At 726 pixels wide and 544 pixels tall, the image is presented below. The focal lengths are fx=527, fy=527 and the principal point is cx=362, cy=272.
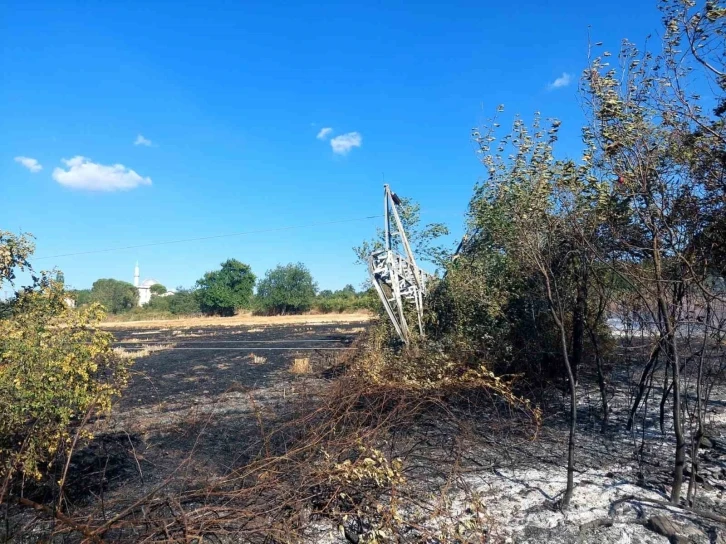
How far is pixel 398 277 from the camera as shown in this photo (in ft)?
39.5

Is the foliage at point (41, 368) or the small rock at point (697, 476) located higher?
the foliage at point (41, 368)

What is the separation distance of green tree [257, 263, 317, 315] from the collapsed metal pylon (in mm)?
51834

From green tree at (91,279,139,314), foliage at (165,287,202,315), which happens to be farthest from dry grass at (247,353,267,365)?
green tree at (91,279,139,314)

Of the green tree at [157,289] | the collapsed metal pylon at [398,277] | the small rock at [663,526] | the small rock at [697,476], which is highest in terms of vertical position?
the green tree at [157,289]

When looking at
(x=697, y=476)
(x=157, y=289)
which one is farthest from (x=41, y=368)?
(x=157, y=289)

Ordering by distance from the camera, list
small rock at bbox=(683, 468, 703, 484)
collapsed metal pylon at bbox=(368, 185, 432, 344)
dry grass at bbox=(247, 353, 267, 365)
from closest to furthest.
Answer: small rock at bbox=(683, 468, 703, 484), collapsed metal pylon at bbox=(368, 185, 432, 344), dry grass at bbox=(247, 353, 267, 365)

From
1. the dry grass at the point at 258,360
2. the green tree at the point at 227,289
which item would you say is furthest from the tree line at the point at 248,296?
the dry grass at the point at 258,360

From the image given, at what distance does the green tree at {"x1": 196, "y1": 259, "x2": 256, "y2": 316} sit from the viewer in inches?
2544

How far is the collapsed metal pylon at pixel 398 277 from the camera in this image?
37.4 feet

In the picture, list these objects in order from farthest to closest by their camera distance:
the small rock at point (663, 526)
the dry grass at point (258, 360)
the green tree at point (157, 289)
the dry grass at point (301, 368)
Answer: the green tree at point (157, 289), the dry grass at point (258, 360), the dry grass at point (301, 368), the small rock at point (663, 526)

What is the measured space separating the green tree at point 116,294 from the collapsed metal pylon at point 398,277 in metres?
62.8

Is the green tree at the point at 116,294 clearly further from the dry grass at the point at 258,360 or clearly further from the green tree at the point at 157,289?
the dry grass at the point at 258,360

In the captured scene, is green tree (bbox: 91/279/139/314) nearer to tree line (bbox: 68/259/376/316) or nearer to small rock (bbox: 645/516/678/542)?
tree line (bbox: 68/259/376/316)

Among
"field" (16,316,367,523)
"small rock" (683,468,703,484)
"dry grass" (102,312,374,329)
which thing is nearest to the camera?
"small rock" (683,468,703,484)
